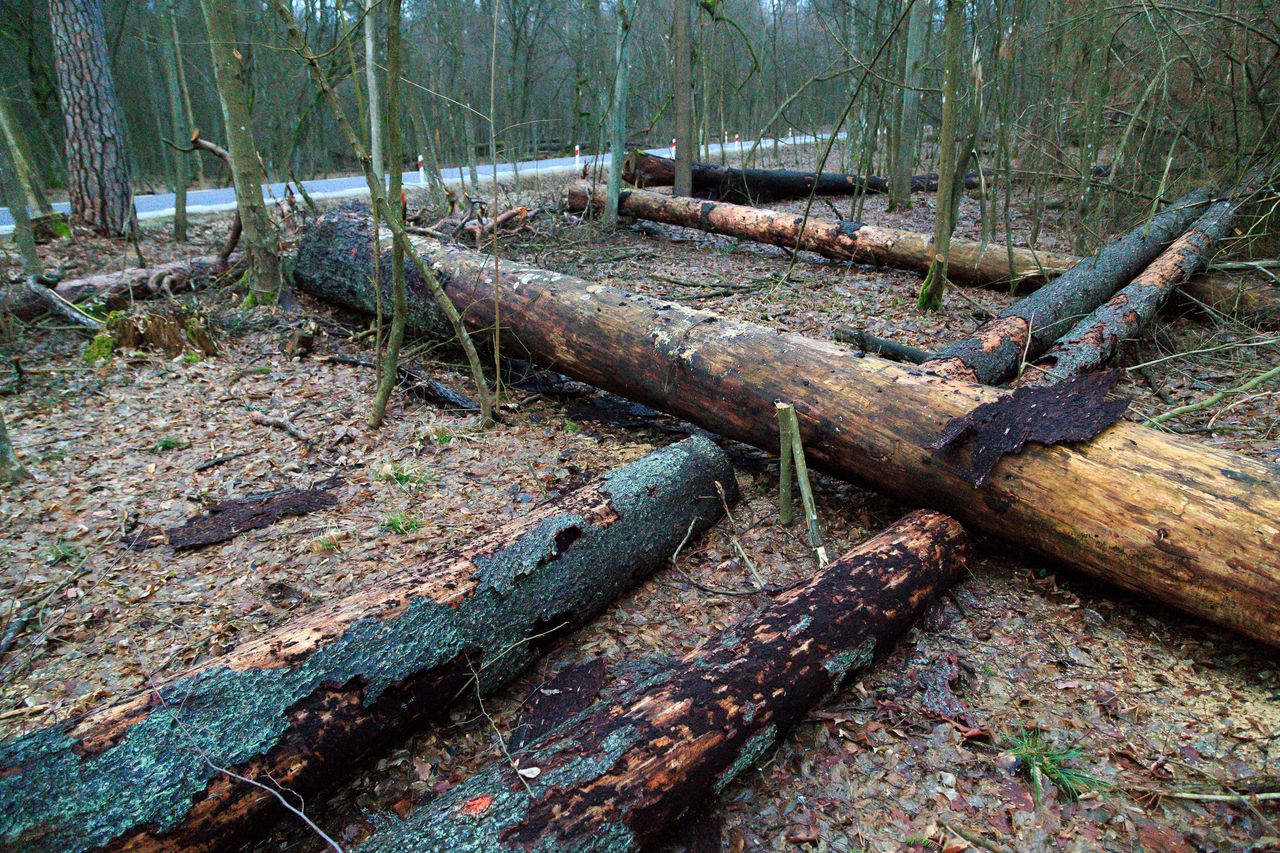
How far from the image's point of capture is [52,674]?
8.31ft

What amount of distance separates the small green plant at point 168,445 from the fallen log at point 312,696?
243 cm

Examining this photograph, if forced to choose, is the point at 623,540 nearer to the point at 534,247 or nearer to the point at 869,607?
the point at 869,607

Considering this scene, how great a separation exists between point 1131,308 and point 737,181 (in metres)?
6.81

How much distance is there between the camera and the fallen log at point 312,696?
177 cm

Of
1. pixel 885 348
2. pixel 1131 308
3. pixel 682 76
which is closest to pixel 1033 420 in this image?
pixel 885 348

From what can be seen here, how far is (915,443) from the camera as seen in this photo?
10.7ft

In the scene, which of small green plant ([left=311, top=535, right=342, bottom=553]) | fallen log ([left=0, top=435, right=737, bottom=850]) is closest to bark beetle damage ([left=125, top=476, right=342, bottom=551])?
small green plant ([left=311, top=535, right=342, bottom=553])

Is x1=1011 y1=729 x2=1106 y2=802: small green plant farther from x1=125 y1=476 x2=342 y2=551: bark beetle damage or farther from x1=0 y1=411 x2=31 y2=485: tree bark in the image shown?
x1=0 y1=411 x2=31 y2=485: tree bark

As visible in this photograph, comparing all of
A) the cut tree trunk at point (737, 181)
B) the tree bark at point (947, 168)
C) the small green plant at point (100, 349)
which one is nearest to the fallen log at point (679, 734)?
the tree bark at point (947, 168)

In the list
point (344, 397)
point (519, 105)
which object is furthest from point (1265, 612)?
point (519, 105)

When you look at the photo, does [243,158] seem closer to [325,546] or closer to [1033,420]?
[325,546]

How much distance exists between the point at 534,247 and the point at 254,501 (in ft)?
17.8

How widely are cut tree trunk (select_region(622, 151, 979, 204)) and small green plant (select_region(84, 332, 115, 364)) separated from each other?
6.96 m

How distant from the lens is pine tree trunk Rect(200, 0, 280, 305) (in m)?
5.24
